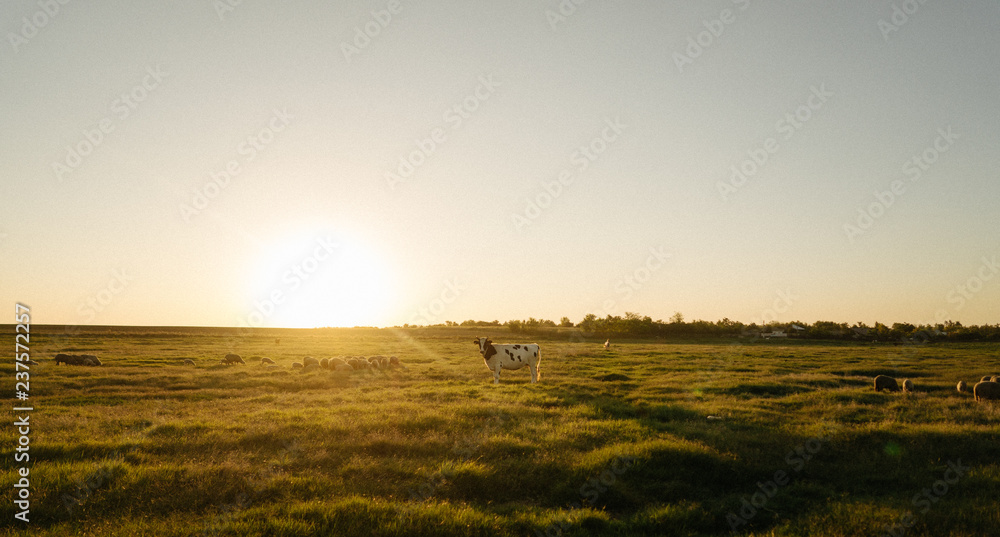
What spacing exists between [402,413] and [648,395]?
10.3 meters

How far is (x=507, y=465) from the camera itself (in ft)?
31.8

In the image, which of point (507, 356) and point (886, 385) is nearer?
point (886, 385)

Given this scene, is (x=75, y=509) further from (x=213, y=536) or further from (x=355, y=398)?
(x=355, y=398)

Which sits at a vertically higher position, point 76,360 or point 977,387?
point 76,360

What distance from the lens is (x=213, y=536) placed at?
630 centimetres

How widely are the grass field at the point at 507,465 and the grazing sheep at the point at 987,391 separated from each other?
3255mm

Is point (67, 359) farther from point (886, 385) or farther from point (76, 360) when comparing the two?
point (886, 385)

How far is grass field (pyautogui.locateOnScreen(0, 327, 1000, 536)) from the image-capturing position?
708cm

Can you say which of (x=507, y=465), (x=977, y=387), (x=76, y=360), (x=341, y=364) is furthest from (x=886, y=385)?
(x=76, y=360)

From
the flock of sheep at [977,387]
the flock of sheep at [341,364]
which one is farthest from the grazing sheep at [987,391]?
the flock of sheep at [341,364]

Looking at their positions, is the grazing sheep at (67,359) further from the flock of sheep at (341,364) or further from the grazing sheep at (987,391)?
the grazing sheep at (987,391)

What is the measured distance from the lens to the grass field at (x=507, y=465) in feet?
23.2

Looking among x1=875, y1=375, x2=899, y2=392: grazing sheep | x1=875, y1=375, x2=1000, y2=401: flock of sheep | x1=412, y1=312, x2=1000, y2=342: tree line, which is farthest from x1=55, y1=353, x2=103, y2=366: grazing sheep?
x1=412, y1=312, x2=1000, y2=342: tree line

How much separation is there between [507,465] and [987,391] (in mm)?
20498
